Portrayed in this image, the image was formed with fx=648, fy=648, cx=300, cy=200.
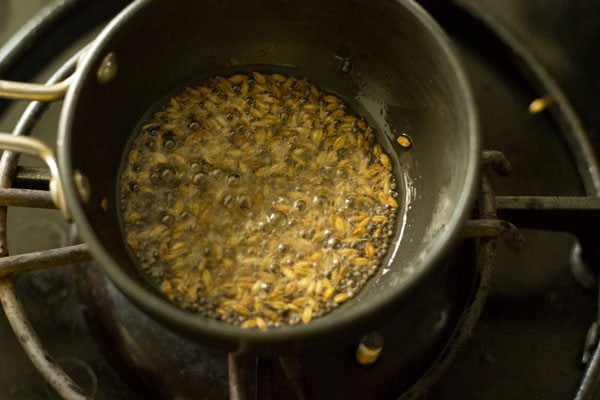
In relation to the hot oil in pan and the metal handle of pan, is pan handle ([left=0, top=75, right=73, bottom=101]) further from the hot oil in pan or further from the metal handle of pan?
the hot oil in pan

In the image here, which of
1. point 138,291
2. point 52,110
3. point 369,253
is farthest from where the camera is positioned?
point 52,110

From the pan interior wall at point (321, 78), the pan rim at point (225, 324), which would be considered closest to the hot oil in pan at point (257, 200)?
the pan interior wall at point (321, 78)

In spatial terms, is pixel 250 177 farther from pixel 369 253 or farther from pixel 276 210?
pixel 369 253

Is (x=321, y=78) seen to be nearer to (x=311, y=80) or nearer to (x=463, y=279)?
(x=311, y=80)

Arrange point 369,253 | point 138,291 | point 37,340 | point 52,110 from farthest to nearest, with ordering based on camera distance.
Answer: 1. point 52,110
2. point 369,253
3. point 37,340
4. point 138,291

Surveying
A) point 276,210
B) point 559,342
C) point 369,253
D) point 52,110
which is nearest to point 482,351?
point 559,342

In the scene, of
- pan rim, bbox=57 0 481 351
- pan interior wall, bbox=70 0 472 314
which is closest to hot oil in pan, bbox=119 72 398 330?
pan interior wall, bbox=70 0 472 314
